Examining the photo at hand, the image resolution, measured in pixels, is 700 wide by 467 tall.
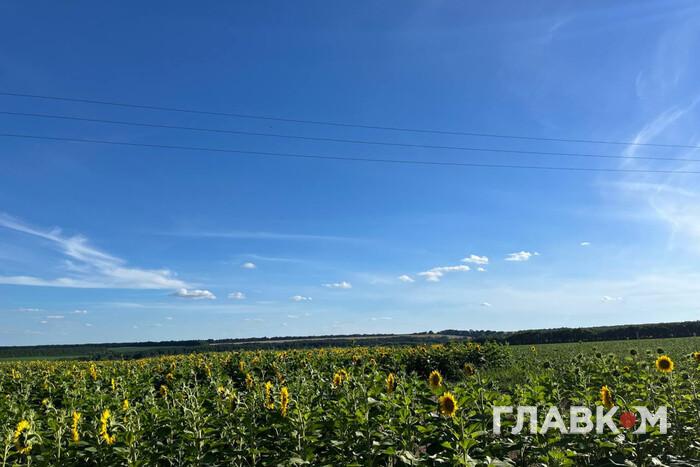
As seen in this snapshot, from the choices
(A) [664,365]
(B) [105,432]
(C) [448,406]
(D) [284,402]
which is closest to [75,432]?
(B) [105,432]

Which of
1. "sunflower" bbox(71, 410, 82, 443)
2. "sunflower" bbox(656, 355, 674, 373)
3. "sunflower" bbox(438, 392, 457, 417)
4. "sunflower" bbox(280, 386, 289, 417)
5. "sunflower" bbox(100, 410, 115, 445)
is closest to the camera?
"sunflower" bbox(438, 392, 457, 417)

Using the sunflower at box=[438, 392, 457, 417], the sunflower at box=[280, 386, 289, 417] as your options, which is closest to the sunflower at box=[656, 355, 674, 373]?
the sunflower at box=[438, 392, 457, 417]

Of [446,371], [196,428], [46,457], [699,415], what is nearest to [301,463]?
[196,428]

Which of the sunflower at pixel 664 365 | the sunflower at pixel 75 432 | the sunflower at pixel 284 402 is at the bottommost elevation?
the sunflower at pixel 75 432

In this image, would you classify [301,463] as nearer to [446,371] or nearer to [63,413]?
[63,413]

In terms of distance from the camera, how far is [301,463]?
4770 millimetres

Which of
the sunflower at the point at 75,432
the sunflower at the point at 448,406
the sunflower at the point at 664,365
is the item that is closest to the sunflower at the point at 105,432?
the sunflower at the point at 75,432

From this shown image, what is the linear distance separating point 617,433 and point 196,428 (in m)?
4.59

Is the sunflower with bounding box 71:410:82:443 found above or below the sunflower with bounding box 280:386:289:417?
below

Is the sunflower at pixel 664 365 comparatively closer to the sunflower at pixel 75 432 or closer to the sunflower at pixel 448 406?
the sunflower at pixel 448 406

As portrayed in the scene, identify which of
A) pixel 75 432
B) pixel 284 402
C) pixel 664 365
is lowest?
pixel 75 432

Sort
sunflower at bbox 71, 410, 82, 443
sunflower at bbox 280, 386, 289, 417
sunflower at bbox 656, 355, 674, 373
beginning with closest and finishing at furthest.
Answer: sunflower at bbox 71, 410, 82, 443
sunflower at bbox 280, 386, 289, 417
sunflower at bbox 656, 355, 674, 373

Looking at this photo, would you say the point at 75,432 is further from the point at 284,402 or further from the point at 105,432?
the point at 284,402

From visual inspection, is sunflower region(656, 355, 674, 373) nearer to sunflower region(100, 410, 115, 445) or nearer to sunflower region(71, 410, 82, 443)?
sunflower region(100, 410, 115, 445)
